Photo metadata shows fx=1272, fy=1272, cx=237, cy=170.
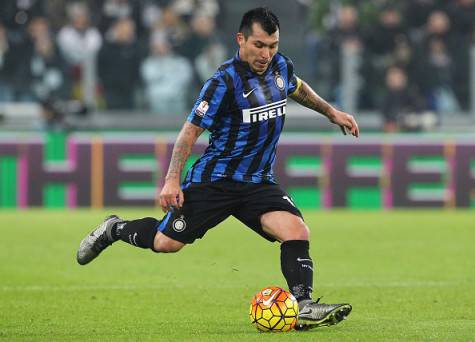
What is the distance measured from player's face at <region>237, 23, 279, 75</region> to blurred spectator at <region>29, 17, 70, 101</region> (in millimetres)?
11039

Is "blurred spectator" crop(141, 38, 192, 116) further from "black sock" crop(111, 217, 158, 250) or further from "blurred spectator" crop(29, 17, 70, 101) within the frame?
"black sock" crop(111, 217, 158, 250)

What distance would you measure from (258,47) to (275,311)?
1574mm

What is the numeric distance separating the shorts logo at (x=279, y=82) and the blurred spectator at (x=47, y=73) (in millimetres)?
10861

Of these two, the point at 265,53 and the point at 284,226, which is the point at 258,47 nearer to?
the point at 265,53

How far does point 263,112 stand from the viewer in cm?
781

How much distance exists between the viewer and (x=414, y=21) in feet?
62.6

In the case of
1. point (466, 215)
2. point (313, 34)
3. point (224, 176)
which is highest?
point (313, 34)

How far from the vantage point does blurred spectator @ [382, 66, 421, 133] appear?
61.6ft

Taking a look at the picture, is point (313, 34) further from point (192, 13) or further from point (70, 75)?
point (70, 75)

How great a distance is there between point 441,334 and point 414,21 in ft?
40.0

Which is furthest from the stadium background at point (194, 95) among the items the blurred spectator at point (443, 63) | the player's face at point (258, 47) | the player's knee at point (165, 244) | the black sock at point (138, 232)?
the player's face at point (258, 47)

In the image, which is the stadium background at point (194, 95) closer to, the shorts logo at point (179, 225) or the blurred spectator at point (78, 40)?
the blurred spectator at point (78, 40)

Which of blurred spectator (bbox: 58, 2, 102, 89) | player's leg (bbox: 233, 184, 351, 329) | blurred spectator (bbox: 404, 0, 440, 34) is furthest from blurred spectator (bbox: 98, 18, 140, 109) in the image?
player's leg (bbox: 233, 184, 351, 329)

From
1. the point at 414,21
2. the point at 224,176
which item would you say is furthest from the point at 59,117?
the point at 224,176
